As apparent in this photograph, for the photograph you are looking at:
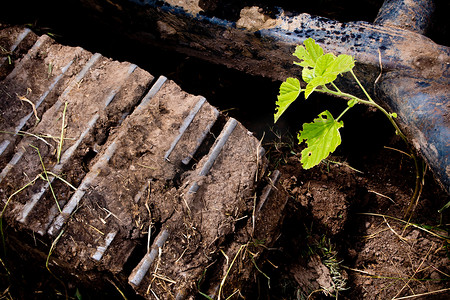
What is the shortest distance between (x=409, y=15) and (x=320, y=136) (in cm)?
94

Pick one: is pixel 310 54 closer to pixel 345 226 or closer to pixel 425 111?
pixel 425 111

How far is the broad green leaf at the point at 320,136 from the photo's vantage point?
145cm

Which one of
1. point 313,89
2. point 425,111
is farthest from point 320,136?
point 425,111

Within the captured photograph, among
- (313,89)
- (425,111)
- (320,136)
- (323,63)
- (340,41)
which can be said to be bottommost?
(320,136)

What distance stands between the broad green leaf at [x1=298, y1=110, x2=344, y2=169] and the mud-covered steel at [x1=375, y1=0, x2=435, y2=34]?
0.78 m

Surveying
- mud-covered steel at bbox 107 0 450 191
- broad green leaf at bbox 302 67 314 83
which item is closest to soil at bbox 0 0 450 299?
mud-covered steel at bbox 107 0 450 191

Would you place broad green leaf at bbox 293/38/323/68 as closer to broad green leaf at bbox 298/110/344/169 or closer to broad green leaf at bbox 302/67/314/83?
broad green leaf at bbox 302/67/314/83

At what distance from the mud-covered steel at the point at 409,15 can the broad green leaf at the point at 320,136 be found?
2.55 ft

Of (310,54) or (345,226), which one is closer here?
(310,54)

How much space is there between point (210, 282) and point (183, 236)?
24 cm

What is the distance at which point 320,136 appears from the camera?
1.47 metres

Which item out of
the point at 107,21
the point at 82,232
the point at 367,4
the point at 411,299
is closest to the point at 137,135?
the point at 82,232

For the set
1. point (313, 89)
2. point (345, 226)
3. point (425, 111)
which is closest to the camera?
point (313, 89)

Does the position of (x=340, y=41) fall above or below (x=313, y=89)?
above
